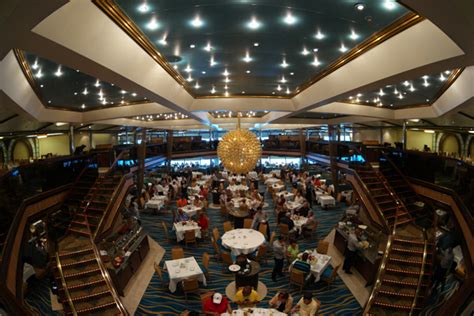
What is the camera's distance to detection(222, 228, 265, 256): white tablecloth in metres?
10.4

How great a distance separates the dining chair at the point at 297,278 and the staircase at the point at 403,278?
6.13 feet

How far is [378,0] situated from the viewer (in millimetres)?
4477

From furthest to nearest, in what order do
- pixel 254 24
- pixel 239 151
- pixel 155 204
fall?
1. pixel 155 204
2. pixel 239 151
3. pixel 254 24

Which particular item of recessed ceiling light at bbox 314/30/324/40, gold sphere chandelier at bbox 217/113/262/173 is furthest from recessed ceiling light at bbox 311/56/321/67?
gold sphere chandelier at bbox 217/113/262/173

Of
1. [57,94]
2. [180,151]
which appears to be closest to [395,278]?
[57,94]

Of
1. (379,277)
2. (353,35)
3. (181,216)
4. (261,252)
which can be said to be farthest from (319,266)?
(181,216)

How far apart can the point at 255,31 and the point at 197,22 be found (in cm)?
114

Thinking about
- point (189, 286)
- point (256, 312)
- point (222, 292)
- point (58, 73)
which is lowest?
point (222, 292)

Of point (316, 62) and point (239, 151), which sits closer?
point (316, 62)

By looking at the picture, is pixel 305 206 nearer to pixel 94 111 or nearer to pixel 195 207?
pixel 195 207

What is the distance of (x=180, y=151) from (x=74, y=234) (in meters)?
18.5

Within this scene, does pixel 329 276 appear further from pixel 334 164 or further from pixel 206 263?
pixel 334 164

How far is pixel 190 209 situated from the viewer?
15555 millimetres

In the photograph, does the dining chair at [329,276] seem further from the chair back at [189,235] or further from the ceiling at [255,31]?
the ceiling at [255,31]
